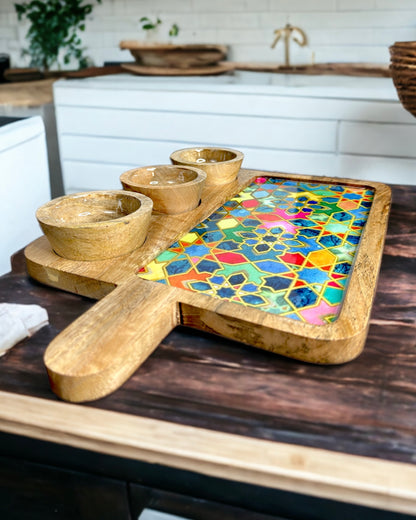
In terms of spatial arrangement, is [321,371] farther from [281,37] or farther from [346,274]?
[281,37]

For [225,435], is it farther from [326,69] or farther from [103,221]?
[326,69]

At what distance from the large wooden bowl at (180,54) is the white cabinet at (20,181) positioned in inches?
58.8

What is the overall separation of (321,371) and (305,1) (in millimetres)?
2884

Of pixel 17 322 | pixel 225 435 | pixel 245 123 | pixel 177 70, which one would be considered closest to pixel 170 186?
pixel 17 322

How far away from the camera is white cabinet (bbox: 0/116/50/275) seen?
176 cm

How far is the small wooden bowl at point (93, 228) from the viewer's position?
0.86 meters

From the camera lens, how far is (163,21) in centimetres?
337

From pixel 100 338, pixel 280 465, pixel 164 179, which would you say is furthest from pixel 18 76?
pixel 280 465

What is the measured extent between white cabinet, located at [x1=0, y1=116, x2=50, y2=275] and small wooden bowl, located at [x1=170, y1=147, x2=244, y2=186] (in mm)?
727

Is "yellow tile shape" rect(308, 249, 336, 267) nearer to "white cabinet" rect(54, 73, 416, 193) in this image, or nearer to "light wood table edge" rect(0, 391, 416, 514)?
"light wood table edge" rect(0, 391, 416, 514)

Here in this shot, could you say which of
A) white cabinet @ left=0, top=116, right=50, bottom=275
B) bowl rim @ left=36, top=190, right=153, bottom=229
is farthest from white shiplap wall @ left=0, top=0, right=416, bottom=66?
bowl rim @ left=36, top=190, right=153, bottom=229

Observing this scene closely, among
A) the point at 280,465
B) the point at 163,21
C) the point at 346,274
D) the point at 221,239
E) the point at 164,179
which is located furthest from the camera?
the point at 163,21

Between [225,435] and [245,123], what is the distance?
2.39m

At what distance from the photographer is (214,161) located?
1317 mm
